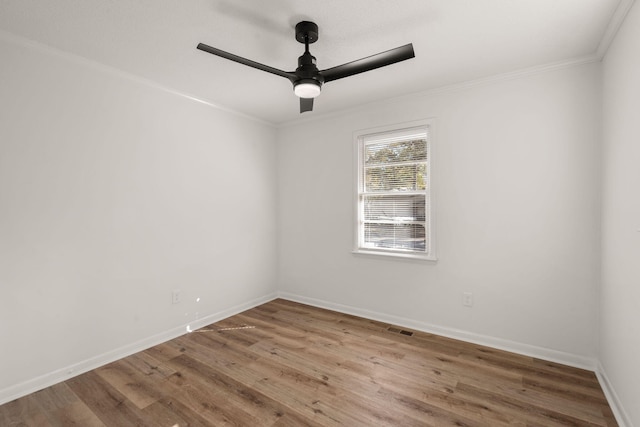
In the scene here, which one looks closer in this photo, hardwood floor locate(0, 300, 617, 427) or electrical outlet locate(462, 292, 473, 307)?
hardwood floor locate(0, 300, 617, 427)

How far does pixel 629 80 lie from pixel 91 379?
4228mm

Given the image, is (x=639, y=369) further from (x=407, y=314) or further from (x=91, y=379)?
(x=91, y=379)

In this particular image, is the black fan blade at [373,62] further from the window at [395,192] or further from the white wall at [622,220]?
the window at [395,192]

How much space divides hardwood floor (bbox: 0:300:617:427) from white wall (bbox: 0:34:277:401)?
0.38 metres

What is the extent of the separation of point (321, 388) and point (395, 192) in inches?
83.6

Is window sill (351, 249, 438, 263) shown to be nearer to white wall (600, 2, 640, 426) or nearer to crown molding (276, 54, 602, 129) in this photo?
white wall (600, 2, 640, 426)

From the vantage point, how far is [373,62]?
1.88 meters

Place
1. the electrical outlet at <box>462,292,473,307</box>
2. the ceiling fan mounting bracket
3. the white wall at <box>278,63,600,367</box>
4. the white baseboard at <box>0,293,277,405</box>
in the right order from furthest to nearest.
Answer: the electrical outlet at <box>462,292,473,307</box>, the white wall at <box>278,63,600,367</box>, the white baseboard at <box>0,293,277,405</box>, the ceiling fan mounting bracket

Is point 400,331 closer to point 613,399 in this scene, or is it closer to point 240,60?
point 613,399

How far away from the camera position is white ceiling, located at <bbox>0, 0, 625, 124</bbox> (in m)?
1.82

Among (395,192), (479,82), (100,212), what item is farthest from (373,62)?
(100,212)

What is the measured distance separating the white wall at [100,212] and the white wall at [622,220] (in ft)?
11.5

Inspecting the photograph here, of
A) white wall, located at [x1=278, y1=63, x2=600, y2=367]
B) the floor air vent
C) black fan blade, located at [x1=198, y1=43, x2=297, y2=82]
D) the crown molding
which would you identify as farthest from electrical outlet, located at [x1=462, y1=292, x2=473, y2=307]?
black fan blade, located at [x1=198, y1=43, x2=297, y2=82]

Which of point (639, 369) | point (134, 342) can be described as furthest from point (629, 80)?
point (134, 342)
